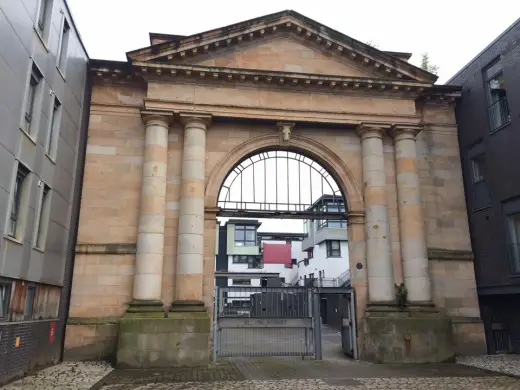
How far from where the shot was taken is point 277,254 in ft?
159

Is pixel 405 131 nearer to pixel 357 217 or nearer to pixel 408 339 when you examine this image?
pixel 357 217

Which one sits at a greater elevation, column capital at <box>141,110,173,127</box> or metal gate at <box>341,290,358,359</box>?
column capital at <box>141,110,173,127</box>

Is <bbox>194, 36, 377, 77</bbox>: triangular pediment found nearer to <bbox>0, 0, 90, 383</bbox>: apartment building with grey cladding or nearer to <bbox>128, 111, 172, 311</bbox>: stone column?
<bbox>128, 111, 172, 311</bbox>: stone column

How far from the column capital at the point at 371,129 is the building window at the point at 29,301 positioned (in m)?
11.9

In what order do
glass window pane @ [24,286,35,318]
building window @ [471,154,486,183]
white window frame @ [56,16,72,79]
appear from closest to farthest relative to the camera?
glass window pane @ [24,286,35,318] → white window frame @ [56,16,72,79] → building window @ [471,154,486,183]

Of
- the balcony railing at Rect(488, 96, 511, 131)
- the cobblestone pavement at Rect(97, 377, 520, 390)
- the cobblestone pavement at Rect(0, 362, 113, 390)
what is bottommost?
the cobblestone pavement at Rect(97, 377, 520, 390)

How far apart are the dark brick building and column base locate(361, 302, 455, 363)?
2.94 m

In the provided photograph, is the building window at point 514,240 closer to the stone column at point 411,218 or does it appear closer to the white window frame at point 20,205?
the stone column at point 411,218

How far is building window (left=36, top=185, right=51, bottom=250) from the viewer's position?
12.8 meters

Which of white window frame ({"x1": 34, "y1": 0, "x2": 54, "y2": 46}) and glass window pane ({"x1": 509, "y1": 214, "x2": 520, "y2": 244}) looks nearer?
white window frame ({"x1": 34, "y1": 0, "x2": 54, "y2": 46})

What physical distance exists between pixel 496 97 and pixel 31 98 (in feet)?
50.7

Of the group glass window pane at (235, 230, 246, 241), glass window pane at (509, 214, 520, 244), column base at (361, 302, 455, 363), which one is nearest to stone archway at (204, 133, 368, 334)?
column base at (361, 302, 455, 363)

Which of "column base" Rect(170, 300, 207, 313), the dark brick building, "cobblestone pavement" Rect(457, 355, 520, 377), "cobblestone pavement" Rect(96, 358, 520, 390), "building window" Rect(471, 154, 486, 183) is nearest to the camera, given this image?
"cobblestone pavement" Rect(96, 358, 520, 390)

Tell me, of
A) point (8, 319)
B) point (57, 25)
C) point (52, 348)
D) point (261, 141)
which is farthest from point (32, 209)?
point (261, 141)
